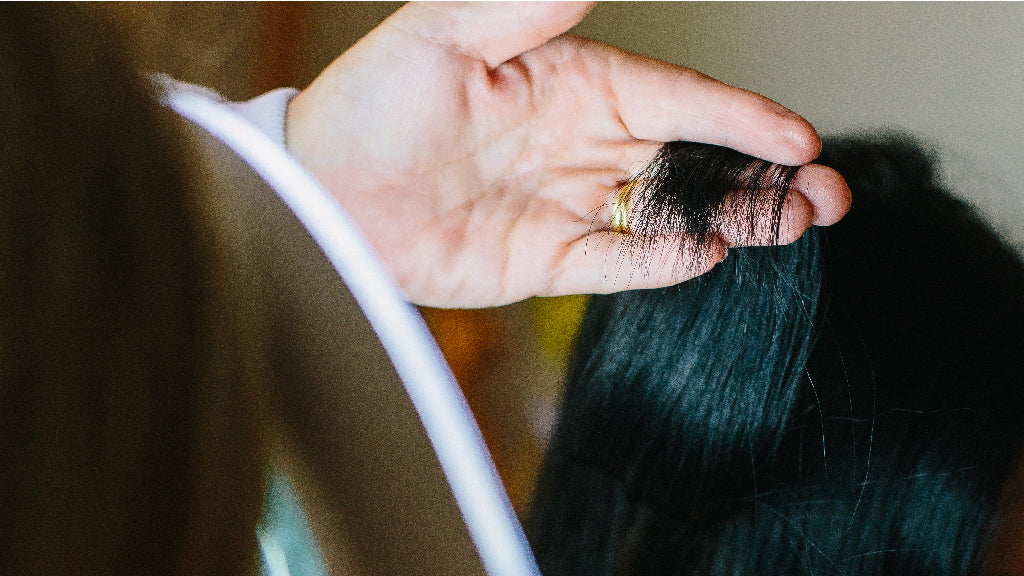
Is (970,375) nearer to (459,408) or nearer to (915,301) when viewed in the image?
(915,301)

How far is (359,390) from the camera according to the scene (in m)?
0.29

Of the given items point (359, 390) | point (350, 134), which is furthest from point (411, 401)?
point (350, 134)

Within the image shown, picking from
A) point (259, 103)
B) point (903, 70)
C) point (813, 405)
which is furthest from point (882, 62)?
point (259, 103)

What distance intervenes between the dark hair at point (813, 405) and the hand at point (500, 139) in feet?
0.07

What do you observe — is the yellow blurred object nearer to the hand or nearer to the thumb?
the hand

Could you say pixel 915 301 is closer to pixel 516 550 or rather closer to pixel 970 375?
pixel 970 375

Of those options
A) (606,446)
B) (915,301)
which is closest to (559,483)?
(606,446)

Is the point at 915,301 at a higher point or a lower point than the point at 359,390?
higher

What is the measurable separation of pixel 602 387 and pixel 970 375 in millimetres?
123

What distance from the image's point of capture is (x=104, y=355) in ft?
0.86

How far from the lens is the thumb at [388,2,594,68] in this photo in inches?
10.5

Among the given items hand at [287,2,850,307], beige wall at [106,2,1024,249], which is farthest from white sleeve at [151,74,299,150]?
beige wall at [106,2,1024,249]

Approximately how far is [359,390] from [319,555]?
2.6 inches

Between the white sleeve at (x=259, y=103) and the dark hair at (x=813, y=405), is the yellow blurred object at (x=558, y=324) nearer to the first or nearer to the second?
the dark hair at (x=813, y=405)
